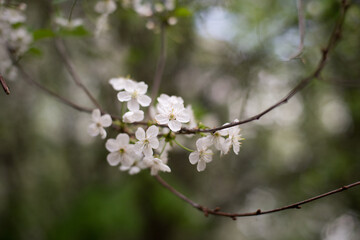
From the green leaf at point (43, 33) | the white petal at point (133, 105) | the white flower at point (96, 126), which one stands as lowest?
the white flower at point (96, 126)

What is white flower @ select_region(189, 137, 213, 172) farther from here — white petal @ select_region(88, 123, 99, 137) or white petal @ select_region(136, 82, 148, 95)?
white petal @ select_region(88, 123, 99, 137)

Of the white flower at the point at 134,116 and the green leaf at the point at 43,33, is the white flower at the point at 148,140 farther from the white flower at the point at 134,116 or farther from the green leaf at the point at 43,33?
the green leaf at the point at 43,33

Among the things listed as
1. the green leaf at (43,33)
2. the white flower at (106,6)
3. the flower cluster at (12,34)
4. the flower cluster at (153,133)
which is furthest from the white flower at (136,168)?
the white flower at (106,6)

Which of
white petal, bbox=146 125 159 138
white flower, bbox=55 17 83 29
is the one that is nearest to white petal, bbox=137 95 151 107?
white petal, bbox=146 125 159 138

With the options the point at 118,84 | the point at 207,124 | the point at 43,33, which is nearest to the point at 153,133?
the point at 118,84

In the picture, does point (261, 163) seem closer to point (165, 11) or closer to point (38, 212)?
point (165, 11)

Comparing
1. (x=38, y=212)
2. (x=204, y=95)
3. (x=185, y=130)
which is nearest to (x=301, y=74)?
(x=204, y=95)
